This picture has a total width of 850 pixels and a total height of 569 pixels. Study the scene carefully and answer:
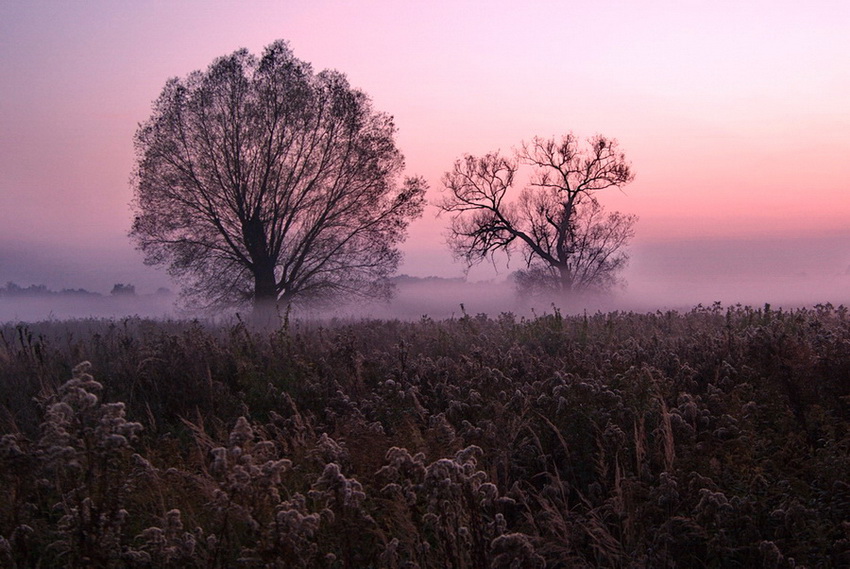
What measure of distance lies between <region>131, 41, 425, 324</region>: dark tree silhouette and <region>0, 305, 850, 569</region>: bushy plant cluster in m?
13.2

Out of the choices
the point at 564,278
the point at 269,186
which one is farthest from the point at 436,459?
the point at 564,278

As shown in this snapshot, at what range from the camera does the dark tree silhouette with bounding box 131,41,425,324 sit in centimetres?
2223

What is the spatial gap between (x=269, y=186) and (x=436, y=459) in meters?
19.0

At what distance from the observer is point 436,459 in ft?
Answer: 16.5

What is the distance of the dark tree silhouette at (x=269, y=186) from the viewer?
22234 millimetres

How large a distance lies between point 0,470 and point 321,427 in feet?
10.7

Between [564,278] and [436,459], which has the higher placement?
[564,278]

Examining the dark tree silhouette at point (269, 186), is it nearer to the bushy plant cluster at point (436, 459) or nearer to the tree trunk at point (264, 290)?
the tree trunk at point (264, 290)

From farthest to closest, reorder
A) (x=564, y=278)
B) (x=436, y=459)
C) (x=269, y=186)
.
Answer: (x=564, y=278), (x=269, y=186), (x=436, y=459)

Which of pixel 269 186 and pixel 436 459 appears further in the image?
pixel 269 186

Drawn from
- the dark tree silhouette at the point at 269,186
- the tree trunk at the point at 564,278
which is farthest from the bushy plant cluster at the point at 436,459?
the tree trunk at the point at 564,278

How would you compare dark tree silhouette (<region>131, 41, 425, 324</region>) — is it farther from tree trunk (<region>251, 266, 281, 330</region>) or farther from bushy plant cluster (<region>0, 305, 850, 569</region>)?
bushy plant cluster (<region>0, 305, 850, 569</region>)

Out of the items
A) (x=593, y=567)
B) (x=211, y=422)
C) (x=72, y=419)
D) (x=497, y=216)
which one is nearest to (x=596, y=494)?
(x=593, y=567)

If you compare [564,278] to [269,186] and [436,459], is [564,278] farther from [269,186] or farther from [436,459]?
[436,459]
